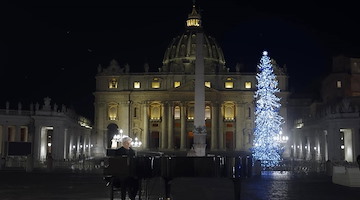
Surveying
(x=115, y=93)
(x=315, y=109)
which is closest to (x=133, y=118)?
(x=115, y=93)

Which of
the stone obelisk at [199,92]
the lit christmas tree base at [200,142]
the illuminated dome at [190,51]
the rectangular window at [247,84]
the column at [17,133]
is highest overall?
the illuminated dome at [190,51]

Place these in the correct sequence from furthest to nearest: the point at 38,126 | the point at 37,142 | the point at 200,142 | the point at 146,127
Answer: the point at 146,127 → the point at 38,126 → the point at 37,142 → the point at 200,142

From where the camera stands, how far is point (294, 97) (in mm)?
107000

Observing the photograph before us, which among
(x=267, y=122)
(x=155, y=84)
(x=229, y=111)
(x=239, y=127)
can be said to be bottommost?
(x=267, y=122)

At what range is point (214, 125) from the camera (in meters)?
98.8

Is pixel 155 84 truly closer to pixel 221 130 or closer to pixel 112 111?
pixel 112 111

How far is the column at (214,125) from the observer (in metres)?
97.8

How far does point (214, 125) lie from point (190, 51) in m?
23.2

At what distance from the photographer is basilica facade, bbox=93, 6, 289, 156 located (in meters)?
98.1

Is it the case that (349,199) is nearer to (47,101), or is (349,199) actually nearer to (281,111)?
(47,101)

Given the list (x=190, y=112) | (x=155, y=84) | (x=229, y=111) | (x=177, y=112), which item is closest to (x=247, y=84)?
(x=229, y=111)

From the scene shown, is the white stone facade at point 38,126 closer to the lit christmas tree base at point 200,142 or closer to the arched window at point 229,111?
the lit christmas tree base at point 200,142

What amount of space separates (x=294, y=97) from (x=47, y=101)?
61333mm

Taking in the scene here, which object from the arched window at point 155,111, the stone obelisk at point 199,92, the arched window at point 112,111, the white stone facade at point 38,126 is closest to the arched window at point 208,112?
Answer: the arched window at point 155,111
